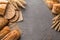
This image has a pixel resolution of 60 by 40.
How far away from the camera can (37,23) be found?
1109mm

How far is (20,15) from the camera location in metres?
1.15

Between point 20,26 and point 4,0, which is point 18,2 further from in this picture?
point 20,26

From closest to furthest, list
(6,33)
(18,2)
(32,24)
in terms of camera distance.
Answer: (6,33) < (32,24) < (18,2)

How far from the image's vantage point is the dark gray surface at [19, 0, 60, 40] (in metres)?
1.03

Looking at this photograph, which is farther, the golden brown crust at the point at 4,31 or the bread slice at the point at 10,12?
the bread slice at the point at 10,12

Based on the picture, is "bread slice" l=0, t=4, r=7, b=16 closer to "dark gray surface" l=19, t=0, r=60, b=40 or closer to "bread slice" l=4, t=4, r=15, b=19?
"bread slice" l=4, t=4, r=15, b=19

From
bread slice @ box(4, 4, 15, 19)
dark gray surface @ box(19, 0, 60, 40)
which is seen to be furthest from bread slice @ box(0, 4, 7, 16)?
dark gray surface @ box(19, 0, 60, 40)

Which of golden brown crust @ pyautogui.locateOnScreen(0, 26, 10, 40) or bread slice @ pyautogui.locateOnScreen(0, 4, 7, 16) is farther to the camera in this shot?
bread slice @ pyautogui.locateOnScreen(0, 4, 7, 16)

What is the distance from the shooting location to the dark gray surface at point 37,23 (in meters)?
1.03

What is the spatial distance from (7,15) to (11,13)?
29mm

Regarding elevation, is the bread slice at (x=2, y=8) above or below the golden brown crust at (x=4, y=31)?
above

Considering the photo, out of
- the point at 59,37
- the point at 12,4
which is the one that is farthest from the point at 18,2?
the point at 59,37

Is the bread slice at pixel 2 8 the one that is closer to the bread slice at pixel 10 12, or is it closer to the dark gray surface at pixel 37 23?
the bread slice at pixel 10 12

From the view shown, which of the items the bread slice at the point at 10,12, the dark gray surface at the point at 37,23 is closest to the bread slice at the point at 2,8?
the bread slice at the point at 10,12
